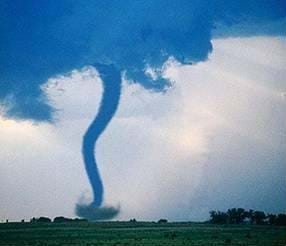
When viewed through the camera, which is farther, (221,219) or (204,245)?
(221,219)

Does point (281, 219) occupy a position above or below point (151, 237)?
above

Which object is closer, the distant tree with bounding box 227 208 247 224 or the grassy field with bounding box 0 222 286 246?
the grassy field with bounding box 0 222 286 246

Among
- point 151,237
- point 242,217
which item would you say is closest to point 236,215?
point 242,217

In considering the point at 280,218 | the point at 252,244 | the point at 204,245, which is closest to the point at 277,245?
the point at 252,244

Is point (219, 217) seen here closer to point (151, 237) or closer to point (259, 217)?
point (259, 217)

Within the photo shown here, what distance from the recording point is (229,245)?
52250 millimetres

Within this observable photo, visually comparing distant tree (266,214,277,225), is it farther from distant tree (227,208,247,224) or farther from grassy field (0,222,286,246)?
grassy field (0,222,286,246)

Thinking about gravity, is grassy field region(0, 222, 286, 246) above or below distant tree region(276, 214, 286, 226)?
below

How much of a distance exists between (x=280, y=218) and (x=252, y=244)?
11360 cm

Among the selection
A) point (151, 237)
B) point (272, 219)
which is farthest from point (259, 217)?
point (151, 237)

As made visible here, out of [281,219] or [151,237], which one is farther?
[281,219]

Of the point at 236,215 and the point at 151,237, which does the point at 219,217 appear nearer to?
the point at 236,215

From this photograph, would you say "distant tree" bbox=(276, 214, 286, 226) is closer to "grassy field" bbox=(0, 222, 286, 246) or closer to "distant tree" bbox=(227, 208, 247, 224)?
"distant tree" bbox=(227, 208, 247, 224)

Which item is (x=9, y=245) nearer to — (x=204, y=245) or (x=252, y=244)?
(x=204, y=245)
